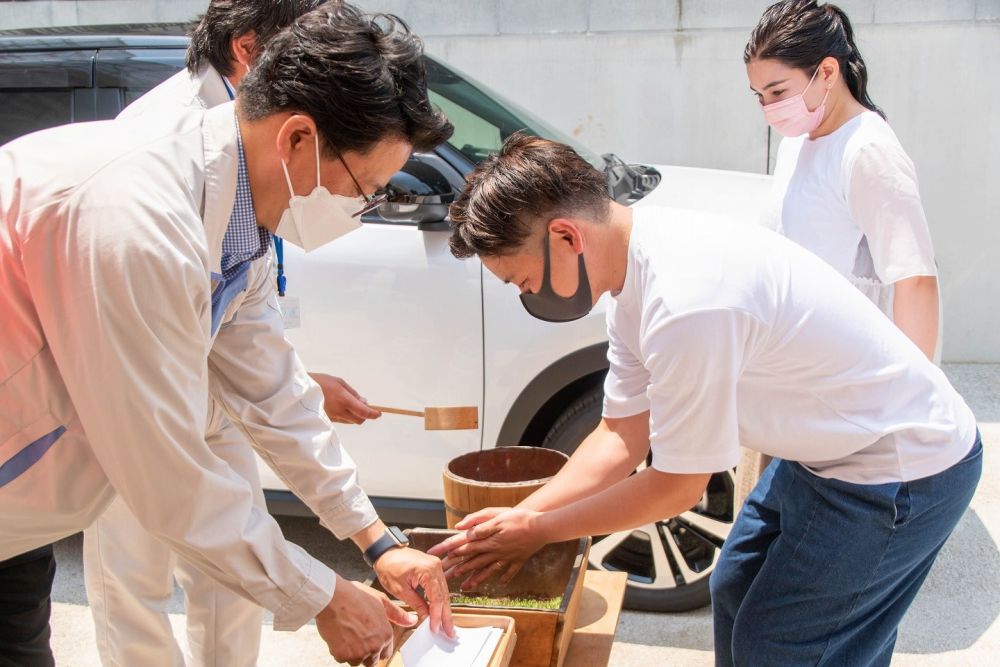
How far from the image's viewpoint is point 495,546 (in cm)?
203

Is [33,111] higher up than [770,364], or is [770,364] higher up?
[33,111]

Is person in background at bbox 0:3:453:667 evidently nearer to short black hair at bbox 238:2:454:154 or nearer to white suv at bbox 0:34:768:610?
short black hair at bbox 238:2:454:154

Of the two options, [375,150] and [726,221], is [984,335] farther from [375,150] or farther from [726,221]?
[375,150]

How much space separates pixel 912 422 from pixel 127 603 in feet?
5.89

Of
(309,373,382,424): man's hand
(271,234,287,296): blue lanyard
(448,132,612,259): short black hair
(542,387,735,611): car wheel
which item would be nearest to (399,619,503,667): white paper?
(448,132,612,259): short black hair

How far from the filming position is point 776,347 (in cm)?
171

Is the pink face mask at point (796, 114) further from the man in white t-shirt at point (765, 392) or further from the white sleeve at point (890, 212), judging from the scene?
the man in white t-shirt at point (765, 392)

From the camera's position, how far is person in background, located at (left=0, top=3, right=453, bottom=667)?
1388 millimetres

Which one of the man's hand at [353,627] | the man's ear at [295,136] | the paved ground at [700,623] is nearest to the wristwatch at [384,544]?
the man's hand at [353,627]

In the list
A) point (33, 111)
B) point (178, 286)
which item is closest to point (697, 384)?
point (178, 286)

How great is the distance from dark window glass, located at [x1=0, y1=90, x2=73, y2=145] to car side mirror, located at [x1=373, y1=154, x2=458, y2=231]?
114cm

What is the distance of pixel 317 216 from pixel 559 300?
0.45 metres

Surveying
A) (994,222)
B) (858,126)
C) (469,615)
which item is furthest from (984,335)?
(469,615)

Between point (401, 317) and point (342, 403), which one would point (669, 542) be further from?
point (342, 403)
